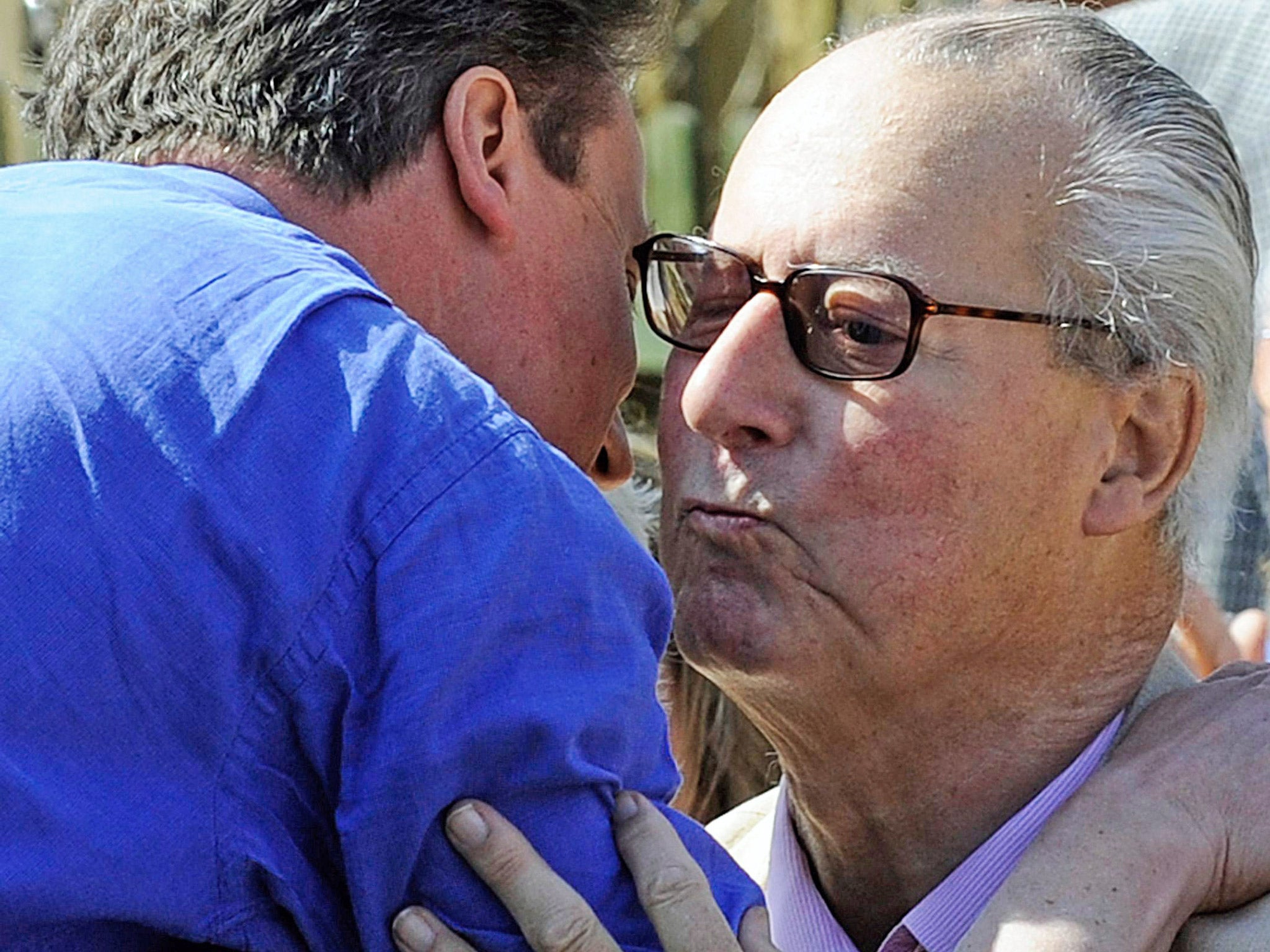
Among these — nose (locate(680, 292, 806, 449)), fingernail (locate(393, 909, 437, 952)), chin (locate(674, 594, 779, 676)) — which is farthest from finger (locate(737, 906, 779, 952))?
nose (locate(680, 292, 806, 449))

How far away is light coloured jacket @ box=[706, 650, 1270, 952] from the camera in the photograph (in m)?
1.83

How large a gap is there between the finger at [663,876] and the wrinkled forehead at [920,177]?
2.88 ft

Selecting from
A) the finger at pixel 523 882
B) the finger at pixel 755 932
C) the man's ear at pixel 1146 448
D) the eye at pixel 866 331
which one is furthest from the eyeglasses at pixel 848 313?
the finger at pixel 523 882

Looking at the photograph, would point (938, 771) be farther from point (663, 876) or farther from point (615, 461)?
point (663, 876)

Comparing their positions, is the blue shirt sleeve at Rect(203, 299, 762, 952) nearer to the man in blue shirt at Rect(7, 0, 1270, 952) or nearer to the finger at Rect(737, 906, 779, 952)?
the man in blue shirt at Rect(7, 0, 1270, 952)

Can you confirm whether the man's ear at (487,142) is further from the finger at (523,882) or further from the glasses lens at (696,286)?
the finger at (523,882)

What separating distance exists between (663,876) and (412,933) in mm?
204

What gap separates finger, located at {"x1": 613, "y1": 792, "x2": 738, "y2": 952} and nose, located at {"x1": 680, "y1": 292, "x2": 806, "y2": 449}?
29.0 inches

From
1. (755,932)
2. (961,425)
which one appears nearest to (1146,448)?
(961,425)

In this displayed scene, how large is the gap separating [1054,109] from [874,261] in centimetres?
29

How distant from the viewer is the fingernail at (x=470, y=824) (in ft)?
4.25

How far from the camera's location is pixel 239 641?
49.1 inches

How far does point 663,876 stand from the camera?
1382 millimetres

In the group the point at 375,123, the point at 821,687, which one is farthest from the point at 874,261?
the point at 375,123
